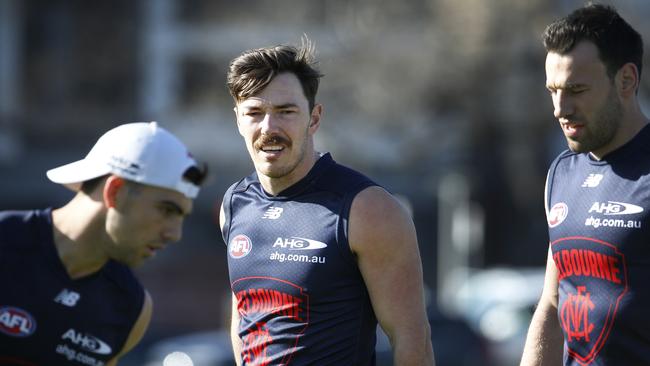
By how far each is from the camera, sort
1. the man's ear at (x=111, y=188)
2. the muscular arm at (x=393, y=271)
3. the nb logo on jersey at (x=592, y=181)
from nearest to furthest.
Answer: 1. the muscular arm at (x=393, y=271)
2. the nb logo on jersey at (x=592, y=181)
3. the man's ear at (x=111, y=188)

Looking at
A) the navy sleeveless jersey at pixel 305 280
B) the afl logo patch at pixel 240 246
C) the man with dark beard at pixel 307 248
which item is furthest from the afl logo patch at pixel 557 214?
the afl logo patch at pixel 240 246

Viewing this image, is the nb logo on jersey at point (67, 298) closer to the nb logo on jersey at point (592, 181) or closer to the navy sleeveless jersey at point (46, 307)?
the navy sleeveless jersey at point (46, 307)

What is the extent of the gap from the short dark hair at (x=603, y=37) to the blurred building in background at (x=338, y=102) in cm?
1664

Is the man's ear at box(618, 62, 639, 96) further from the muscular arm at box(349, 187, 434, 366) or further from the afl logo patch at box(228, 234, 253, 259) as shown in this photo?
the afl logo patch at box(228, 234, 253, 259)

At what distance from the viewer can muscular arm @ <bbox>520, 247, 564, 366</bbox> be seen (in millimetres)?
6051

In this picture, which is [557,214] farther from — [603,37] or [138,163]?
[138,163]

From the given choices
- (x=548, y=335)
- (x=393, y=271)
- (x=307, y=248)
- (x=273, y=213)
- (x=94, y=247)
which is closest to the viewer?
(x=393, y=271)

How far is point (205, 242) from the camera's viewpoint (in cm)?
3052

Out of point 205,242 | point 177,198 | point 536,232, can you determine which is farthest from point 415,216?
point 177,198

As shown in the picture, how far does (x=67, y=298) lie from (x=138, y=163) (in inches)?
29.2

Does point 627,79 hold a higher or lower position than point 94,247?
higher

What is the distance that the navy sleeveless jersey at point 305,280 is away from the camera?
5570 millimetres

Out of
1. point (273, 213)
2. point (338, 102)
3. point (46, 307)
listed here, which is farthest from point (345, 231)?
point (338, 102)

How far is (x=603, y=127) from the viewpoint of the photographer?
5.67 meters
